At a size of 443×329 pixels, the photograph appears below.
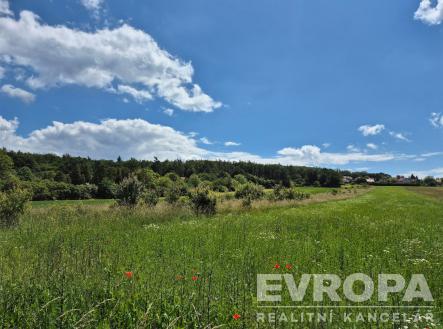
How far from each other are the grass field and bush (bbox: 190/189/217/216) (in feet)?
27.6

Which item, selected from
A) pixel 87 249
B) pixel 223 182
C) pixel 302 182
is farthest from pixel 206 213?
pixel 302 182

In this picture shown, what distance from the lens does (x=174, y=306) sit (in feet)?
12.8

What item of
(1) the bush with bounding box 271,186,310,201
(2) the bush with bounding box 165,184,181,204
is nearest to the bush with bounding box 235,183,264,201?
(1) the bush with bounding box 271,186,310,201

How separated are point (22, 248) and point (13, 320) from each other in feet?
16.6

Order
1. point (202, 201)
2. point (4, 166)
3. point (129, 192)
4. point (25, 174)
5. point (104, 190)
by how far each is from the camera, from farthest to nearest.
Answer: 1. point (25, 174)
2. point (4, 166)
3. point (104, 190)
4. point (202, 201)
5. point (129, 192)

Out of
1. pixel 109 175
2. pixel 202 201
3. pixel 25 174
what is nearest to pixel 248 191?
pixel 202 201

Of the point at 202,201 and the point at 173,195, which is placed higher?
the point at 202,201

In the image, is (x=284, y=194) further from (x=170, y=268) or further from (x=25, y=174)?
(x=25, y=174)

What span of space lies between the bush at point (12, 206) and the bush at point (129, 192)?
6.26m

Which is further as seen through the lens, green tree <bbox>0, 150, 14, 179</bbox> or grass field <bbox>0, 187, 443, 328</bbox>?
green tree <bbox>0, 150, 14, 179</bbox>

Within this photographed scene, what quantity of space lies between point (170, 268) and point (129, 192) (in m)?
14.4

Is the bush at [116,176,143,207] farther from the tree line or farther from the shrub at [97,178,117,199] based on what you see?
the shrub at [97,178,117,199]

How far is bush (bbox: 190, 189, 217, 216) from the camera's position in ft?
64.4

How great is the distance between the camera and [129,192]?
19047 mm
